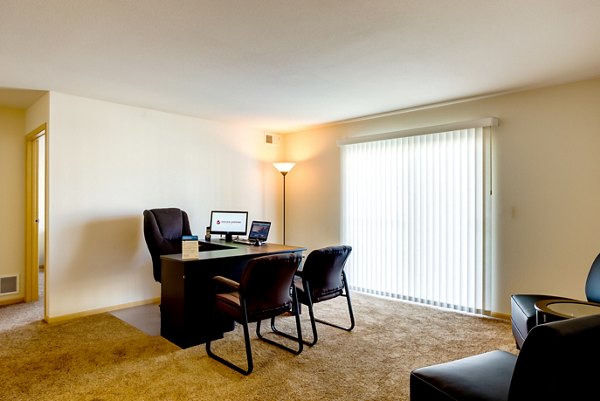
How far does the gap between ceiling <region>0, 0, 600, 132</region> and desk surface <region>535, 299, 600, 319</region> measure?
1797 millimetres

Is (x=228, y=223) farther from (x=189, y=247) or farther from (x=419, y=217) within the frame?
(x=419, y=217)

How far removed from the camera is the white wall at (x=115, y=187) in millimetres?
3834

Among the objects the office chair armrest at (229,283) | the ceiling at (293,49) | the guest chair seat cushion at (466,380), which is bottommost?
the guest chair seat cushion at (466,380)

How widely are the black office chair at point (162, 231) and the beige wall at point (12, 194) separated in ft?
6.06

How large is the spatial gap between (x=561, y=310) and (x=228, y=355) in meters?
2.34

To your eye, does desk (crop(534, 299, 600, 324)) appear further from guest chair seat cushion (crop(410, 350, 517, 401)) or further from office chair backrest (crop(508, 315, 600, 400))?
office chair backrest (crop(508, 315, 600, 400))

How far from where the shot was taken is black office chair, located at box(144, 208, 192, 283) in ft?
12.7

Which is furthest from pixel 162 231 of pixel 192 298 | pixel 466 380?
pixel 466 380

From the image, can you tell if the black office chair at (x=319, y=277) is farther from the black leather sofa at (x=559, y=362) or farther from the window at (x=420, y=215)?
the black leather sofa at (x=559, y=362)

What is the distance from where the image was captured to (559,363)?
1.26 meters

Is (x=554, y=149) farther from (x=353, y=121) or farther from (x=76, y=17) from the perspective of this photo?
(x=76, y=17)

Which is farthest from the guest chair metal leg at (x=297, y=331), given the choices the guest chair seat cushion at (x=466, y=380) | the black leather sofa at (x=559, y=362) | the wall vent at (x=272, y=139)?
the wall vent at (x=272, y=139)

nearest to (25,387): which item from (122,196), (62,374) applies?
(62,374)

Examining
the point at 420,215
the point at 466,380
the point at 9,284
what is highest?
→ the point at 420,215
